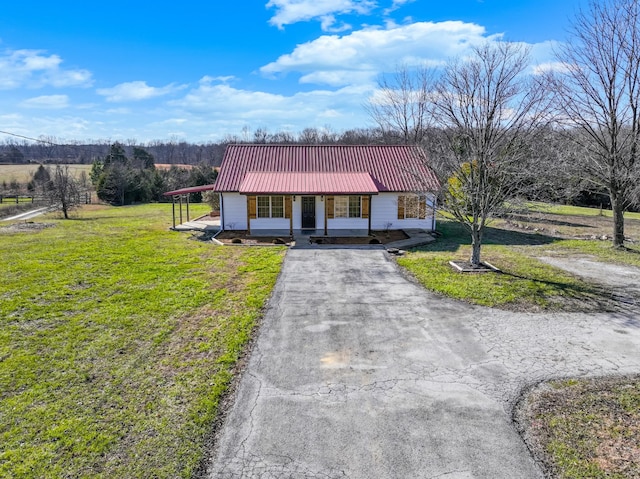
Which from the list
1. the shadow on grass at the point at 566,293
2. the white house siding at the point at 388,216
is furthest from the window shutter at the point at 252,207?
the shadow on grass at the point at 566,293

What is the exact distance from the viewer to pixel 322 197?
20000mm

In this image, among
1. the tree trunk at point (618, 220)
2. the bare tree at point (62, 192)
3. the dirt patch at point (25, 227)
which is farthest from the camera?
the bare tree at point (62, 192)

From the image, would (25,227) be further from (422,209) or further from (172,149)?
(172,149)

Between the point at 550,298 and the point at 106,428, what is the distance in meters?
10.0

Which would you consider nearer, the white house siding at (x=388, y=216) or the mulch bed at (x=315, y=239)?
the mulch bed at (x=315, y=239)

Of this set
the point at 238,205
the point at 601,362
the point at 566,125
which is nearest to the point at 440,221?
the point at 566,125

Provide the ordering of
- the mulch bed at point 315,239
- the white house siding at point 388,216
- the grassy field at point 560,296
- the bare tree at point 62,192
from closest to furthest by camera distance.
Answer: the grassy field at point 560,296 → the mulch bed at point 315,239 → the white house siding at point 388,216 → the bare tree at point 62,192

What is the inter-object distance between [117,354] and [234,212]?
1364 centimetres

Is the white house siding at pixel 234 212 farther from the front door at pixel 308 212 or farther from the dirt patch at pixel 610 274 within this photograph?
the dirt patch at pixel 610 274

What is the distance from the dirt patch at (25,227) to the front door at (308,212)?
13.6 m

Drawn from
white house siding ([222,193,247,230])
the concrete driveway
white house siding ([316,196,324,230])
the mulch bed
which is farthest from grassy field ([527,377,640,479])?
white house siding ([222,193,247,230])

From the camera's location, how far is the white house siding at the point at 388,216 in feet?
67.6

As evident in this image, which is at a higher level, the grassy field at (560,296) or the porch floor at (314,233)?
the porch floor at (314,233)

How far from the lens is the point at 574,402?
5.97 metres
